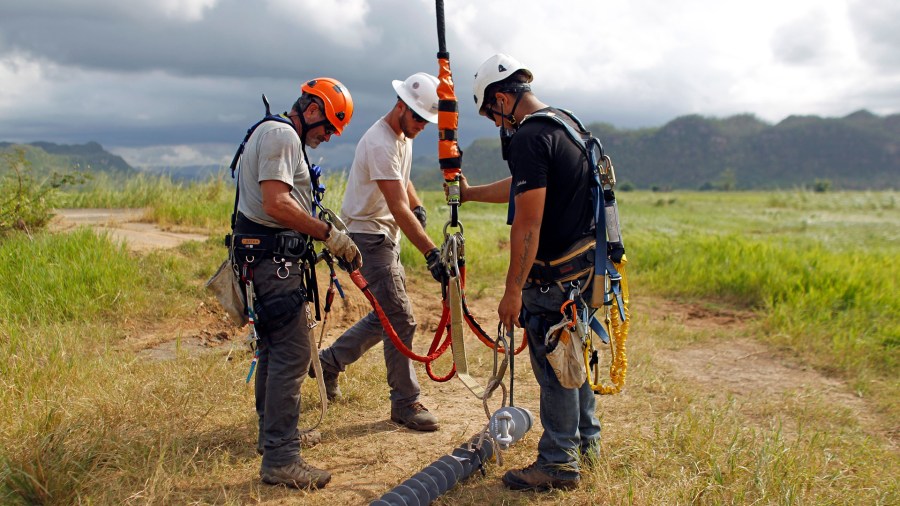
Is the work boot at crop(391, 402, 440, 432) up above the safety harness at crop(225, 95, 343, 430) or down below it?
below

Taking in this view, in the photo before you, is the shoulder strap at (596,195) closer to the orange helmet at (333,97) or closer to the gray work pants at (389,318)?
the orange helmet at (333,97)

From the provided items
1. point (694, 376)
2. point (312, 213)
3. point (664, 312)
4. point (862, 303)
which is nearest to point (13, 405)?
point (312, 213)

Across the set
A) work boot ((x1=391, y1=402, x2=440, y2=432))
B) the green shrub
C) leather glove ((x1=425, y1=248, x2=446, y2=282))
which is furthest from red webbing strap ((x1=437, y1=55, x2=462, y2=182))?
the green shrub

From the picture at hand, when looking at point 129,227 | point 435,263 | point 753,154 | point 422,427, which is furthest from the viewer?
point 753,154

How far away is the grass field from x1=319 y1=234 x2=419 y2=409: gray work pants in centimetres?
48

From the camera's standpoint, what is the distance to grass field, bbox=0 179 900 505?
12.8 ft

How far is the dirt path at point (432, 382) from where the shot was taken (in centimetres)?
443

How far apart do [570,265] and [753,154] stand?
18405 centimetres

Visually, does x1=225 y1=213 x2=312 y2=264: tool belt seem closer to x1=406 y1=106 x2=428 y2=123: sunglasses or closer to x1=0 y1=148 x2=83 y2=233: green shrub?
x1=406 y1=106 x2=428 y2=123: sunglasses

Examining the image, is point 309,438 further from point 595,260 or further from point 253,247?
point 595,260

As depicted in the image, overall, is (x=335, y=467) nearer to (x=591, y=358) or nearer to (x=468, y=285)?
(x=591, y=358)

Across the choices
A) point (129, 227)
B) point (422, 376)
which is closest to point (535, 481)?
point (422, 376)

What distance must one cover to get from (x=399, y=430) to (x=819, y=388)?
425cm

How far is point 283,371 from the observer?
410 centimetres
